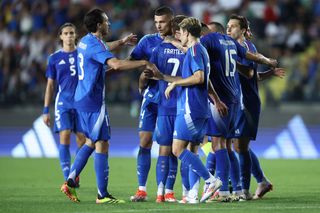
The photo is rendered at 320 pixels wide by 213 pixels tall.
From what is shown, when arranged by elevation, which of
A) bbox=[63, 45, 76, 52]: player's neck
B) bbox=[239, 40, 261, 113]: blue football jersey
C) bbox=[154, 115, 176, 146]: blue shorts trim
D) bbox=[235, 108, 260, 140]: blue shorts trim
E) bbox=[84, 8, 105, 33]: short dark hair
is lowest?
bbox=[235, 108, 260, 140]: blue shorts trim

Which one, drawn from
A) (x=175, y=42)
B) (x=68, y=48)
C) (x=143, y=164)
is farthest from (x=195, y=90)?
(x=68, y=48)

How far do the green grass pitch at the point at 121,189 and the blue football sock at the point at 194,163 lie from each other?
15.3 inches

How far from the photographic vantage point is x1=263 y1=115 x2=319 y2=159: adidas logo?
20.8m

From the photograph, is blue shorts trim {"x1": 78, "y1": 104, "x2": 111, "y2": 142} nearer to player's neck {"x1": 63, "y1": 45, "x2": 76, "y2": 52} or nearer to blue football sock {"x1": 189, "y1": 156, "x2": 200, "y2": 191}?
blue football sock {"x1": 189, "y1": 156, "x2": 200, "y2": 191}

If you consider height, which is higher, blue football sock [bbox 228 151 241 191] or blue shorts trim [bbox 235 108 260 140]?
blue shorts trim [bbox 235 108 260 140]

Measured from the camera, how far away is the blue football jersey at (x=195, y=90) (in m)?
10.9

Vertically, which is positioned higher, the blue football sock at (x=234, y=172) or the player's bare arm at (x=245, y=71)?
the player's bare arm at (x=245, y=71)

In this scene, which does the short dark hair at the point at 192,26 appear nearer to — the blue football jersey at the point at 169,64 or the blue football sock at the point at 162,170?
the blue football jersey at the point at 169,64

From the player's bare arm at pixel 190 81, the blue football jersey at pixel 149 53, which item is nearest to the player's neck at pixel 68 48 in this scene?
the blue football jersey at pixel 149 53

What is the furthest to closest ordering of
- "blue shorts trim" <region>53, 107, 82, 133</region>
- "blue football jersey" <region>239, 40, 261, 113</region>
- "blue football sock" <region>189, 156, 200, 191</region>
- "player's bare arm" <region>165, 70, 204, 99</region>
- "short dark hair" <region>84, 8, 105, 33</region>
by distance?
1. "blue shorts trim" <region>53, 107, 82, 133</region>
2. "blue football jersey" <region>239, 40, 261, 113</region>
3. "short dark hair" <region>84, 8, 105, 33</region>
4. "blue football sock" <region>189, 156, 200, 191</region>
5. "player's bare arm" <region>165, 70, 204, 99</region>

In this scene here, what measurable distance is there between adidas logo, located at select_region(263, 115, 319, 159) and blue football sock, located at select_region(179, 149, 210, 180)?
10338mm

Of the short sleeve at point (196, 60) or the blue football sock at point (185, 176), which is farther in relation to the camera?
the blue football sock at point (185, 176)

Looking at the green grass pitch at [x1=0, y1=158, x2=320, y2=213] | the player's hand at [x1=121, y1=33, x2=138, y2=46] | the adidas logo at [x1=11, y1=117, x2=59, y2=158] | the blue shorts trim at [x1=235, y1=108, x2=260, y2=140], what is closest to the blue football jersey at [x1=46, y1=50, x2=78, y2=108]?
the green grass pitch at [x1=0, y1=158, x2=320, y2=213]

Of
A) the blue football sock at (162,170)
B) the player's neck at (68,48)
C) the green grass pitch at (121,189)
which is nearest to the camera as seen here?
the green grass pitch at (121,189)
